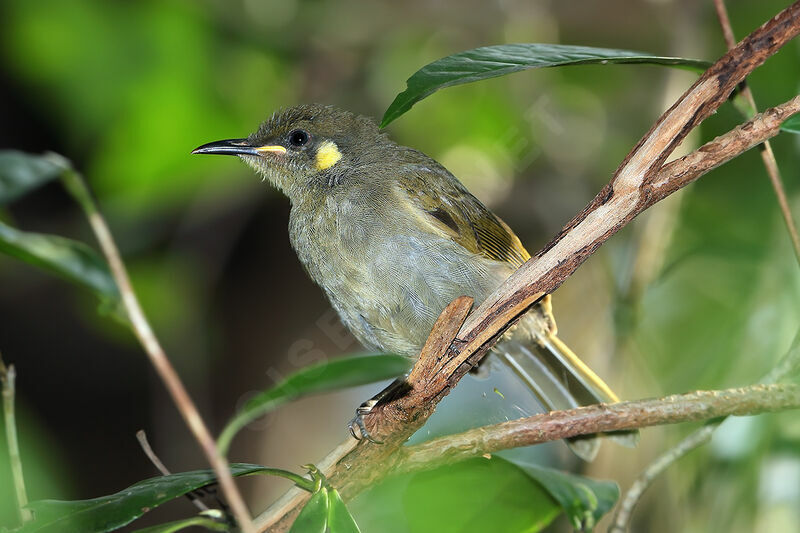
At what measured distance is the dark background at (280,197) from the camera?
3.93 metres

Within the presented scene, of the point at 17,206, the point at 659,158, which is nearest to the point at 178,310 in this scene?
the point at 17,206

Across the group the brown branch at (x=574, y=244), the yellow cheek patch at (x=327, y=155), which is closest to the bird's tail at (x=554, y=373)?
the yellow cheek patch at (x=327, y=155)

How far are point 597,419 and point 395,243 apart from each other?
1.22 m

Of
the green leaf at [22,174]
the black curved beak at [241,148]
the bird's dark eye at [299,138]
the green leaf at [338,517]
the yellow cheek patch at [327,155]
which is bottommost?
the green leaf at [338,517]

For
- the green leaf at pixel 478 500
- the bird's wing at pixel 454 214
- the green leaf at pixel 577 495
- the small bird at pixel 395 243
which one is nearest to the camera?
the green leaf at pixel 577 495

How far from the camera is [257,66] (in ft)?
16.7

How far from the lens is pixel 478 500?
2410mm

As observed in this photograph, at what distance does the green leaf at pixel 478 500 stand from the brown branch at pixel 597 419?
259 millimetres

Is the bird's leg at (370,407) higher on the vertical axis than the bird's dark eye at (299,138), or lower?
lower

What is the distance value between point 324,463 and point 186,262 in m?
3.05

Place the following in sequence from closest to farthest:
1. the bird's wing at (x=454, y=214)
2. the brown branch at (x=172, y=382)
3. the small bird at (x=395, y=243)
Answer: the brown branch at (x=172, y=382), the small bird at (x=395, y=243), the bird's wing at (x=454, y=214)

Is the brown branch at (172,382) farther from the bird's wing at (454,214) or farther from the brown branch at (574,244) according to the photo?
the bird's wing at (454,214)

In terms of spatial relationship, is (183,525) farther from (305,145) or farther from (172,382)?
(305,145)

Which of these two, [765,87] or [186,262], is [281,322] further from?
[765,87]
